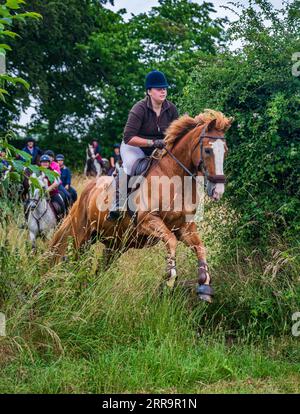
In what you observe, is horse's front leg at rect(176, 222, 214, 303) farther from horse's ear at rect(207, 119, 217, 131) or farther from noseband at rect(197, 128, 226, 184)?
horse's ear at rect(207, 119, 217, 131)

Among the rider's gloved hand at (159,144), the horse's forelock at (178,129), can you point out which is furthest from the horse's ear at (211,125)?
the rider's gloved hand at (159,144)

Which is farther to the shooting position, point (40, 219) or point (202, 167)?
point (40, 219)

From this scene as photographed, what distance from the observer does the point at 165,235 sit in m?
9.19

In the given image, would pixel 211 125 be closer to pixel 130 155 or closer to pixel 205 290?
pixel 130 155

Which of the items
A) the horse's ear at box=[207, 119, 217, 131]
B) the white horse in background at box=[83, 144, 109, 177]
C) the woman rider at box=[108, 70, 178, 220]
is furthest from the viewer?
the white horse in background at box=[83, 144, 109, 177]

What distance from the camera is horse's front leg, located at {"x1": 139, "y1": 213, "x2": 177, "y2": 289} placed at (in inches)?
350

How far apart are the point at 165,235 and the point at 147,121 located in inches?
66.6

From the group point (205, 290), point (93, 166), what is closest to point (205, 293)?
point (205, 290)

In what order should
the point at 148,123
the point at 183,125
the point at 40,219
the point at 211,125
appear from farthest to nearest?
the point at 40,219 < the point at 148,123 < the point at 183,125 < the point at 211,125

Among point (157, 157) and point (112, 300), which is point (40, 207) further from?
point (112, 300)

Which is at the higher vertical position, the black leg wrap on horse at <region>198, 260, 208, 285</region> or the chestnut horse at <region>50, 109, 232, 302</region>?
the chestnut horse at <region>50, 109, 232, 302</region>

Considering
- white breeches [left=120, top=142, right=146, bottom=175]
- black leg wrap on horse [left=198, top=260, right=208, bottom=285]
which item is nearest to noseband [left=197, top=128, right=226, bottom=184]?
black leg wrap on horse [left=198, top=260, right=208, bottom=285]

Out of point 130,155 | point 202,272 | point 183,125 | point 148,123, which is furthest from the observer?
point 130,155

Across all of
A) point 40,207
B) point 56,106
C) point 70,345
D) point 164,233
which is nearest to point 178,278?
point 164,233
